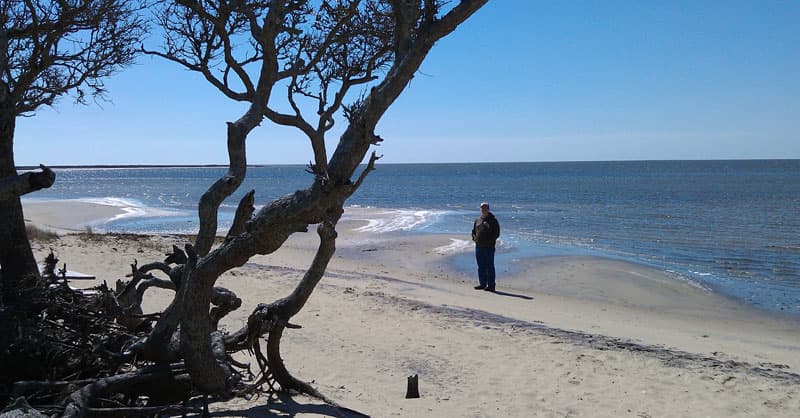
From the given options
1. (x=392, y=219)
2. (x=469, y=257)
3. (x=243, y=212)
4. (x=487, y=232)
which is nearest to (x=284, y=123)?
(x=243, y=212)

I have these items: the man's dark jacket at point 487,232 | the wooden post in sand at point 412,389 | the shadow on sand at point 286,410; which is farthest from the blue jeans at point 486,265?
the shadow on sand at point 286,410

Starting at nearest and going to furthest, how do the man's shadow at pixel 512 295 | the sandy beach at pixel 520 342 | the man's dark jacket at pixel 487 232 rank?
the sandy beach at pixel 520 342, the man's shadow at pixel 512 295, the man's dark jacket at pixel 487 232

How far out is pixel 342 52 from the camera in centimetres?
780

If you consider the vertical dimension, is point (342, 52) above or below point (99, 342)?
above

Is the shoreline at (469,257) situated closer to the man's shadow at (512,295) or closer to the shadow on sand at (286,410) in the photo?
the man's shadow at (512,295)

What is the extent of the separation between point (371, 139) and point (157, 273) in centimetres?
1068

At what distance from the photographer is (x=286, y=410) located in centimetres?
523

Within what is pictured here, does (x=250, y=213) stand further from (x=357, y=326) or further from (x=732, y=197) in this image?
(x=732, y=197)

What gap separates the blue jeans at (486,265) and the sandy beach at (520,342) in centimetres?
35

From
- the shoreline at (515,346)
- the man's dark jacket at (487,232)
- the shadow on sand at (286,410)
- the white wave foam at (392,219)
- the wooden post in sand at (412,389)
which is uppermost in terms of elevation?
the man's dark jacket at (487,232)

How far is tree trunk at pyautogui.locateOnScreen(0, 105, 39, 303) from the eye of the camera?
Answer: 616 cm

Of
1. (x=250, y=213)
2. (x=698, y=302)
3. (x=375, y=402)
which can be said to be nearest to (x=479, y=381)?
(x=375, y=402)

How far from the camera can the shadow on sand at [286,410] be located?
507 cm

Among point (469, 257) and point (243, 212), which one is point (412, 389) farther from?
point (469, 257)
